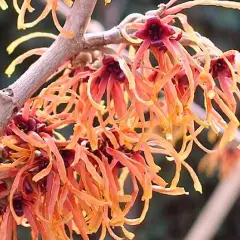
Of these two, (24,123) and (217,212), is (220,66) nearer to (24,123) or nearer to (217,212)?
(24,123)

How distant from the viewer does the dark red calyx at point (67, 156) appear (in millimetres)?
627

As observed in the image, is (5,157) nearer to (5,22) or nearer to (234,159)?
(234,159)

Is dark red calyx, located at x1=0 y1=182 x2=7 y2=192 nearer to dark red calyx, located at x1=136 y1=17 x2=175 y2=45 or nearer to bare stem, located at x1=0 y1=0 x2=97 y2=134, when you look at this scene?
bare stem, located at x1=0 y1=0 x2=97 y2=134

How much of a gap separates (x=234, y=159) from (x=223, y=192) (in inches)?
13.8

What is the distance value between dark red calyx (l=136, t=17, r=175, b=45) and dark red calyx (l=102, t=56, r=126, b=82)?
0.04m

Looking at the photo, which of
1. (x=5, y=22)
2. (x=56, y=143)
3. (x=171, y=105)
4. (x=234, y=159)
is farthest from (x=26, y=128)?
(x=5, y=22)

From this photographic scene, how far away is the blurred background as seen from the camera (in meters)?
2.23

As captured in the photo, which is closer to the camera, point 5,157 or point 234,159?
point 5,157

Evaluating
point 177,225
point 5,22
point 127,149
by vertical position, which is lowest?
point 177,225

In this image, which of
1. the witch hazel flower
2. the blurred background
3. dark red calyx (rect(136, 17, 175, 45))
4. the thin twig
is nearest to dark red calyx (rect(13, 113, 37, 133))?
the witch hazel flower

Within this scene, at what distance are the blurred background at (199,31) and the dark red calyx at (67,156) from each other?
1.38m

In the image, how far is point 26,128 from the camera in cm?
63

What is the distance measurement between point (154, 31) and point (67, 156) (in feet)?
0.44

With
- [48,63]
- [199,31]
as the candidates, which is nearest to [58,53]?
[48,63]
